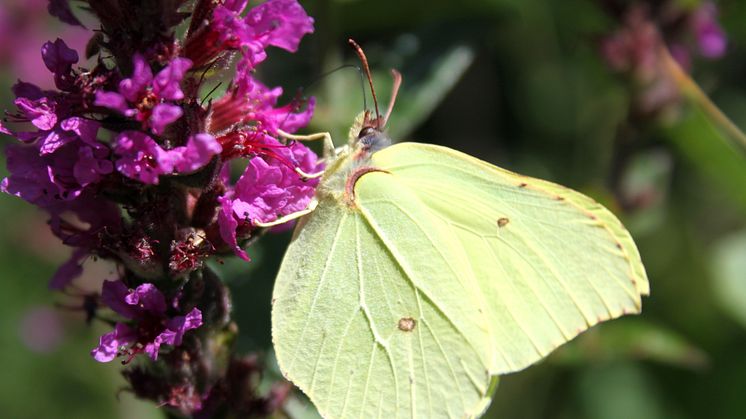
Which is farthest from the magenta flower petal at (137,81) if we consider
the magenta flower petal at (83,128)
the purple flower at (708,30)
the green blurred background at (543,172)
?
the purple flower at (708,30)

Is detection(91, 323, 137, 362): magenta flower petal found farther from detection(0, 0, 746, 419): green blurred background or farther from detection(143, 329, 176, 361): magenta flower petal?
detection(0, 0, 746, 419): green blurred background

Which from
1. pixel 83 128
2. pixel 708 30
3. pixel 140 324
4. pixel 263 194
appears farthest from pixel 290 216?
pixel 708 30

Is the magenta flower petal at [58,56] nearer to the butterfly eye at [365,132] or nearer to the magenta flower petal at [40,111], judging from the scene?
the magenta flower petal at [40,111]

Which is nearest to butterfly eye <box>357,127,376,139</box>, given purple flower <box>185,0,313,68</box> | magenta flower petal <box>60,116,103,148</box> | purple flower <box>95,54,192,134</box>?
purple flower <box>185,0,313,68</box>

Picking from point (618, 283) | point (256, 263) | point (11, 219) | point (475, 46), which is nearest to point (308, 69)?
point (475, 46)

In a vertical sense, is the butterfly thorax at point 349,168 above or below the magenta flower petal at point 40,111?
below
